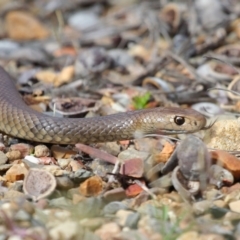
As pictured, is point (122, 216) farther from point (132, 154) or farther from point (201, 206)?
point (132, 154)

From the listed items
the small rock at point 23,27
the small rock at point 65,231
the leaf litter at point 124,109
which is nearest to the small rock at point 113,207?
the leaf litter at point 124,109

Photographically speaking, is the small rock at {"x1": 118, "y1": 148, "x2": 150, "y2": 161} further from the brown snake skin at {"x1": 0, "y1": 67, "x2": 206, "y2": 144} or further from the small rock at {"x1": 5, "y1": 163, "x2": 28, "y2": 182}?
the small rock at {"x1": 5, "y1": 163, "x2": 28, "y2": 182}

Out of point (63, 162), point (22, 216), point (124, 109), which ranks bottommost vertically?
point (124, 109)

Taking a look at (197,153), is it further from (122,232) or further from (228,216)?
(122,232)

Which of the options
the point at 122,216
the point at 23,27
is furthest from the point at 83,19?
the point at 122,216

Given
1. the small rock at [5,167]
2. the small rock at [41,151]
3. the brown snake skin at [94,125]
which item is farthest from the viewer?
the brown snake skin at [94,125]

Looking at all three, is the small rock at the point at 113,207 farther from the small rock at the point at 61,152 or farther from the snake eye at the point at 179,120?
the snake eye at the point at 179,120
